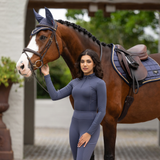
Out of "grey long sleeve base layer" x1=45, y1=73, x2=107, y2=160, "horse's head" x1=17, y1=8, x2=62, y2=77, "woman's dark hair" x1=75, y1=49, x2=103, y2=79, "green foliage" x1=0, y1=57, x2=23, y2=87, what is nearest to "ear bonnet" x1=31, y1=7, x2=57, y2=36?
"horse's head" x1=17, y1=8, x2=62, y2=77

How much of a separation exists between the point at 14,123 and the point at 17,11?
2.13 metres

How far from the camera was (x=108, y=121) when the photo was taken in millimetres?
3082

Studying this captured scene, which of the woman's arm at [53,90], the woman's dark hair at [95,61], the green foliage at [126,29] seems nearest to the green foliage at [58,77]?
the green foliage at [126,29]

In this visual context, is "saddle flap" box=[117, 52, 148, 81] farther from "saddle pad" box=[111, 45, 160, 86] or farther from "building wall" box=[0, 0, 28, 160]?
"building wall" box=[0, 0, 28, 160]

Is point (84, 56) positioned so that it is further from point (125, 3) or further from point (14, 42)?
point (125, 3)

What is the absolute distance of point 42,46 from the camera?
2814mm

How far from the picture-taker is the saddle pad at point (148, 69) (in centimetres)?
329

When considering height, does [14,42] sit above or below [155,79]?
above

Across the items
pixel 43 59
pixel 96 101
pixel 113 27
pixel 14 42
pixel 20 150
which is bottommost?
pixel 20 150

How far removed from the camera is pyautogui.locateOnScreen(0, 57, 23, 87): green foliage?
4.66 meters

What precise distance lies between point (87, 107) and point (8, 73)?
279 cm

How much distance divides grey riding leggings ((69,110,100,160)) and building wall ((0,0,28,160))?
303cm

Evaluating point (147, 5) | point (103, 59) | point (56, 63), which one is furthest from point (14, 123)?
point (56, 63)

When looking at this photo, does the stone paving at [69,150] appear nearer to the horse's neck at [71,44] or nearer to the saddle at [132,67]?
the saddle at [132,67]
